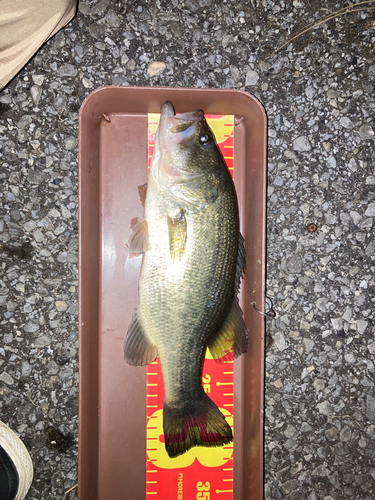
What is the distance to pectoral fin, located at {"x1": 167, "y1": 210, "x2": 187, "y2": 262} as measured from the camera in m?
1.56

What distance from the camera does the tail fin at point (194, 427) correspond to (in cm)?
173

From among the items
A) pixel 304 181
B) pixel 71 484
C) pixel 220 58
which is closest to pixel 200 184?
pixel 304 181

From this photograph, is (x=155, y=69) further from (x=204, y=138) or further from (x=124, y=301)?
(x=124, y=301)

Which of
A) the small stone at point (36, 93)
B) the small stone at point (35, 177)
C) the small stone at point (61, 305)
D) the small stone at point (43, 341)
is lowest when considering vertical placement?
the small stone at point (43, 341)

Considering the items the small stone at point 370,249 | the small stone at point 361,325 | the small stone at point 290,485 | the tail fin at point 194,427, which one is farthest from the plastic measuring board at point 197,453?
the small stone at point 370,249

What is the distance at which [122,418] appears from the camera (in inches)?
77.2

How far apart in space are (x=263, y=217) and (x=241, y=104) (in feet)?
2.16

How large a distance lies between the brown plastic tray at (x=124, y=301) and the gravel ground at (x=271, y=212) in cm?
16

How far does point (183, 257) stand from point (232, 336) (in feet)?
1.74

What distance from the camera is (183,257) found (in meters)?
1.57

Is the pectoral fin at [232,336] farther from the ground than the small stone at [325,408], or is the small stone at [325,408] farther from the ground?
the pectoral fin at [232,336]

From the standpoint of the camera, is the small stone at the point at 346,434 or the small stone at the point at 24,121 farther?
the small stone at the point at 346,434

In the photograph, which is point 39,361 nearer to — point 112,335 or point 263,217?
point 112,335

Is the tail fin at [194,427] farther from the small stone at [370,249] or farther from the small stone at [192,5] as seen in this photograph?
the small stone at [192,5]
